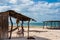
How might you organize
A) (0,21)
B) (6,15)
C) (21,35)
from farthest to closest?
(21,35) < (6,15) < (0,21)

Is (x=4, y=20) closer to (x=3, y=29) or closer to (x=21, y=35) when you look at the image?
(x=3, y=29)

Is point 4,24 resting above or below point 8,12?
below

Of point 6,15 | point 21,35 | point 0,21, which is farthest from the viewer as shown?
point 21,35

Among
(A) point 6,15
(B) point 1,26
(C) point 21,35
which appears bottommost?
(C) point 21,35

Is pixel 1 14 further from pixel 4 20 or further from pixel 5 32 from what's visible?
pixel 5 32

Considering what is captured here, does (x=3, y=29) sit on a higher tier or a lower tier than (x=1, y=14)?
lower

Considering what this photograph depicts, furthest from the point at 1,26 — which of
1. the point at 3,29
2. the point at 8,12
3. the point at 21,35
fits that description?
the point at 21,35

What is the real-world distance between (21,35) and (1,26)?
8.00 meters

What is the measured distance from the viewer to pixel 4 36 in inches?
397

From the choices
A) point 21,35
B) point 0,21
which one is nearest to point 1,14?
point 0,21

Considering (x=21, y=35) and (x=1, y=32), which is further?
(x=21, y=35)

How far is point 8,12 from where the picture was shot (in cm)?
1020

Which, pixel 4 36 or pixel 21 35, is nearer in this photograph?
pixel 4 36

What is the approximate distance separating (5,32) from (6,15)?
3.53 feet
